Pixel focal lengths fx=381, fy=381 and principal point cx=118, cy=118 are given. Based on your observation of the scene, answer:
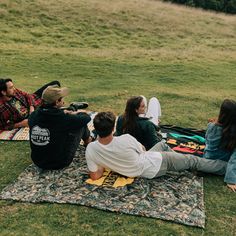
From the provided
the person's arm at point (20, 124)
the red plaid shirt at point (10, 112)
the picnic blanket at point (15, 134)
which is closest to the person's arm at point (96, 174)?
the picnic blanket at point (15, 134)

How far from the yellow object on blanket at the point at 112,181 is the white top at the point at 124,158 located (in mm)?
118

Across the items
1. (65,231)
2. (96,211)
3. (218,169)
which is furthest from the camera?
(218,169)

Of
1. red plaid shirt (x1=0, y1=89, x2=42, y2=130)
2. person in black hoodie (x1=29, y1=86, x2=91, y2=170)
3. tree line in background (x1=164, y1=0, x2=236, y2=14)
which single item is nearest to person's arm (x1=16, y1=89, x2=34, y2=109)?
red plaid shirt (x1=0, y1=89, x2=42, y2=130)

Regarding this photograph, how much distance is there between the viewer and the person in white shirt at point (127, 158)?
586 cm

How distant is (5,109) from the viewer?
8.69m

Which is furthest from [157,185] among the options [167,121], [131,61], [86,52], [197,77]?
[86,52]

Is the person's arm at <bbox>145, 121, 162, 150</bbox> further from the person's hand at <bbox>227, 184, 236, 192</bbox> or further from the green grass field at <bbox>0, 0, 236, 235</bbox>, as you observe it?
the person's hand at <bbox>227, 184, 236, 192</bbox>

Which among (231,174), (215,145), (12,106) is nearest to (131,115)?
(215,145)

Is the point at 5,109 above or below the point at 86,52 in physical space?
above

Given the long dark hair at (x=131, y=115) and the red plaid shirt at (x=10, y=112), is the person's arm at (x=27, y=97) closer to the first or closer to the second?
the red plaid shirt at (x=10, y=112)

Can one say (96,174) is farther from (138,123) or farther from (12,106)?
(12,106)

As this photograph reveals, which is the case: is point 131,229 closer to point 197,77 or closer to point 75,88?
point 75,88

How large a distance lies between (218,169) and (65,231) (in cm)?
294

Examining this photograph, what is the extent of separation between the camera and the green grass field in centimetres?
531
